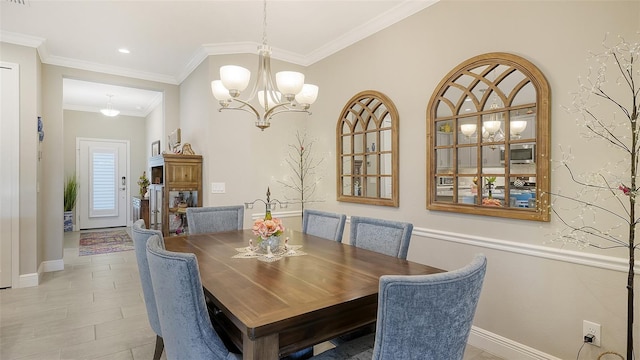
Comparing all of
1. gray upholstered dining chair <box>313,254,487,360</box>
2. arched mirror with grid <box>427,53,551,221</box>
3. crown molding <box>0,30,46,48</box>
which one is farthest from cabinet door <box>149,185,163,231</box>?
gray upholstered dining chair <box>313,254,487,360</box>

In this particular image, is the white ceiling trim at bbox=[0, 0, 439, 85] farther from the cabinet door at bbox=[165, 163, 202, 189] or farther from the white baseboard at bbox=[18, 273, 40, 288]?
the white baseboard at bbox=[18, 273, 40, 288]

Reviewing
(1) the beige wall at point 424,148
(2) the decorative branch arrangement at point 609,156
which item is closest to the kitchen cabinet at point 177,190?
(1) the beige wall at point 424,148

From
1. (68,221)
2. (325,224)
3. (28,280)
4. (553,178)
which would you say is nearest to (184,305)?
(325,224)

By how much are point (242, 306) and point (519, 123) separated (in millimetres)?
2134

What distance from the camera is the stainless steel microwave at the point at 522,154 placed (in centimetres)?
217

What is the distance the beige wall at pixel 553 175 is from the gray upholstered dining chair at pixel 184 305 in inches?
76.5

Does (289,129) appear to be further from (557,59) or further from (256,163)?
(557,59)

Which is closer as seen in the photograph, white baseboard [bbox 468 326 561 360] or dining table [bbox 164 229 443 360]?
dining table [bbox 164 229 443 360]

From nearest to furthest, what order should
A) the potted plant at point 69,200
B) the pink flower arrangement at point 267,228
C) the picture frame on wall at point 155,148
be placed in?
the pink flower arrangement at point 267,228 → the picture frame on wall at point 155,148 → the potted plant at point 69,200

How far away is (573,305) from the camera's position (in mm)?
1988

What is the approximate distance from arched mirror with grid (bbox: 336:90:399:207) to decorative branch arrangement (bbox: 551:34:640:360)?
4.51 ft

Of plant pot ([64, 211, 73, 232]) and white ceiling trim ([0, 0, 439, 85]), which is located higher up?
white ceiling trim ([0, 0, 439, 85])

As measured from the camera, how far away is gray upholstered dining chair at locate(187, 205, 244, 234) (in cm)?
297

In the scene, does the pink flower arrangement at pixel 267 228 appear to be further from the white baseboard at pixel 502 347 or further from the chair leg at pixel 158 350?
the white baseboard at pixel 502 347
